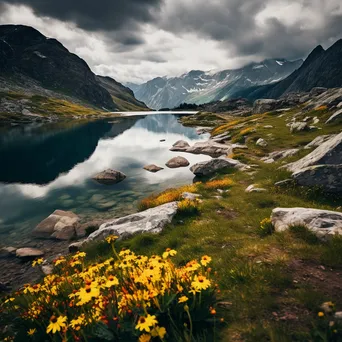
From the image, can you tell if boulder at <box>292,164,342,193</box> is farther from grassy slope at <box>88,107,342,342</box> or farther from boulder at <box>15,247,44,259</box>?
boulder at <box>15,247,44,259</box>

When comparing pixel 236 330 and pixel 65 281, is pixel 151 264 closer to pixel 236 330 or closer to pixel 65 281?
pixel 236 330

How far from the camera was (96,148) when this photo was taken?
201 feet

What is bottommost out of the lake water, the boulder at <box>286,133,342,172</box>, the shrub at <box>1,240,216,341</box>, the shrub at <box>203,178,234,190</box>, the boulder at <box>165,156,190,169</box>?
the lake water

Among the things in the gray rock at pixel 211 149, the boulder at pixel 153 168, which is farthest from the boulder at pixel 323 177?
the gray rock at pixel 211 149

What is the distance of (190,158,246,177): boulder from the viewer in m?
Result: 28.0

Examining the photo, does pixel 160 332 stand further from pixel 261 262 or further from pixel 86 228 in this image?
pixel 86 228

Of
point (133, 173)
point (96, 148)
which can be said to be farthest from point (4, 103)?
point (133, 173)

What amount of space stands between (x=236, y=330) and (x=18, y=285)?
1270 cm

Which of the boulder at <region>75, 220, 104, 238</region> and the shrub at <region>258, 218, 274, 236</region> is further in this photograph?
the boulder at <region>75, 220, 104, 238</region>

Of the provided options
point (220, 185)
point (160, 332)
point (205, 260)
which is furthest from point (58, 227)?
point (160, 332)

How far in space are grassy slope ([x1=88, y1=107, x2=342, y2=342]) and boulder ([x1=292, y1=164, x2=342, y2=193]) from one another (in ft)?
2.08

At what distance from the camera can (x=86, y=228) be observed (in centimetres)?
1906

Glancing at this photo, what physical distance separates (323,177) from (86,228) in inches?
630

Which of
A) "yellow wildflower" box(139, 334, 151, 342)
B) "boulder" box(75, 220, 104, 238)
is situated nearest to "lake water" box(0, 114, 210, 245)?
"boulder" box(75, 220, 104, 238)
